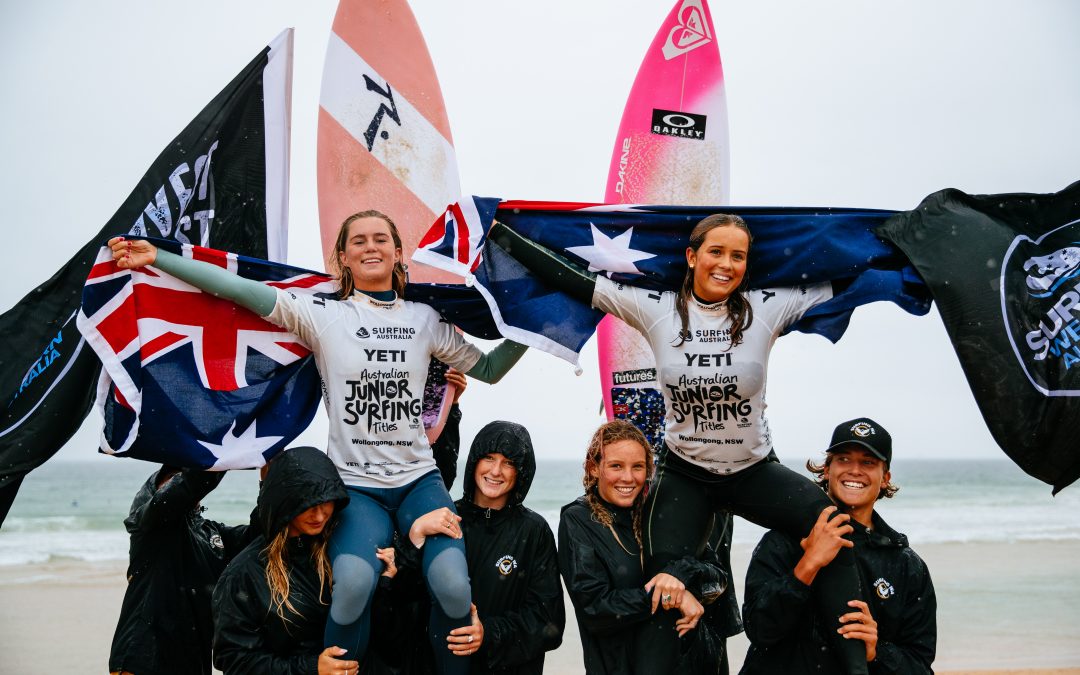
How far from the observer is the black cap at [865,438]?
12.8 feet

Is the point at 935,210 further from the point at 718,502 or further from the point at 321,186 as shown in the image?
the point at 321,186

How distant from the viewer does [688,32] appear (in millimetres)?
6840

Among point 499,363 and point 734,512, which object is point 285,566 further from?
point 734,512

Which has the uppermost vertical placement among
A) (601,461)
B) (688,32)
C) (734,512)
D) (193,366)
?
(688,32)

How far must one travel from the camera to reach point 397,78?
5977 millimetres

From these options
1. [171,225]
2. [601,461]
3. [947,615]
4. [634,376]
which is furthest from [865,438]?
[947,615]

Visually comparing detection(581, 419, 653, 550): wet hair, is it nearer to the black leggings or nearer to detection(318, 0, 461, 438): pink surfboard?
the black leggings

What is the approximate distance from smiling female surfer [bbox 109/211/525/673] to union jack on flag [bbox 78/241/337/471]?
7.7 inches

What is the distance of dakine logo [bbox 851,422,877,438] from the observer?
12.9 ft

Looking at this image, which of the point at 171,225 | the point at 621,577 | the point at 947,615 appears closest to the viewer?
the point at 621,577

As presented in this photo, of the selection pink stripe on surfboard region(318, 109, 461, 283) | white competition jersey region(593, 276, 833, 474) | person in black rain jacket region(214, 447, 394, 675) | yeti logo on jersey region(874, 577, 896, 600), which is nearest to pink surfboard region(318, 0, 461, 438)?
pink stripe on surfboard region(318, 109, 461, 283)

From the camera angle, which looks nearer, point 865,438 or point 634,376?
point 865,438

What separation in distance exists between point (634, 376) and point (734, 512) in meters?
2.17

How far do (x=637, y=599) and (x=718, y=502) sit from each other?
519 mm
